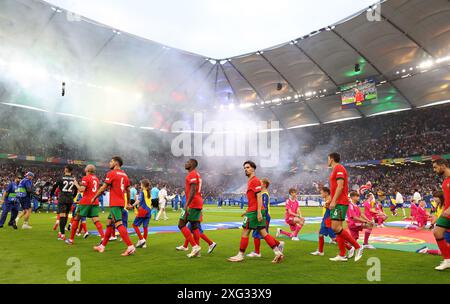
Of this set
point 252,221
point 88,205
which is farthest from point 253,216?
point 88,205

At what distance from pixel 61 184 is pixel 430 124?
45.4 m

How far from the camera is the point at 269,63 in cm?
3519

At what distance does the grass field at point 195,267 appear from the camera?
15.6 feet

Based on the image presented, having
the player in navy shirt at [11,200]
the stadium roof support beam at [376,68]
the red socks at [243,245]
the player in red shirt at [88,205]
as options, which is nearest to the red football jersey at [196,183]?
the red socks at [243,245]

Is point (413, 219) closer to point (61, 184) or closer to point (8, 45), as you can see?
point (61, 184)

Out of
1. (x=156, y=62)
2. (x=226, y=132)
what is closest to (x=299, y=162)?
(x=226, y=132)

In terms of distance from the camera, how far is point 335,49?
30.5 meters

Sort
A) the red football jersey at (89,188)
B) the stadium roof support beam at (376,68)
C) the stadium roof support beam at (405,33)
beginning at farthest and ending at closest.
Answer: the stadium roof support beam at (376,68) → the stadium roof support beam at (405,33) → the red football jersey at (89,188)

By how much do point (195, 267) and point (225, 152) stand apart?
150ft

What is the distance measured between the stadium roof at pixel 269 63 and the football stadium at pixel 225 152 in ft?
0.53

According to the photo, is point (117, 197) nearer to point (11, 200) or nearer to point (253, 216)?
point (253, 216)

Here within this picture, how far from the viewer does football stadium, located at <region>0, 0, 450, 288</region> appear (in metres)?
6.06

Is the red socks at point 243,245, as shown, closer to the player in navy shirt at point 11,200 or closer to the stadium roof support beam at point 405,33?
the player in navy shirt at point 11,200
